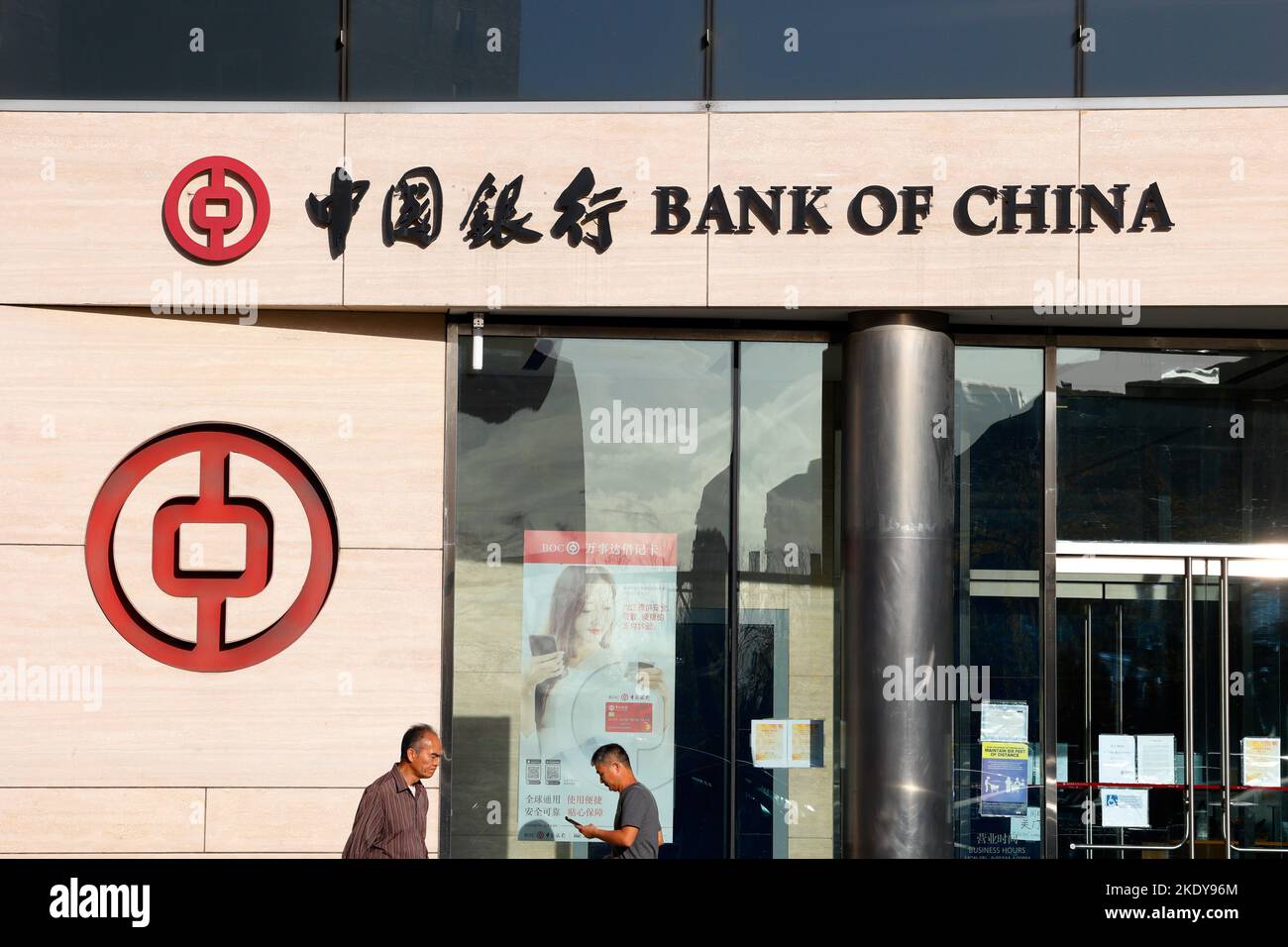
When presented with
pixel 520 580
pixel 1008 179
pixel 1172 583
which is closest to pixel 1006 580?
pixel 1172 583

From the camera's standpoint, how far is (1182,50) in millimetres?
9180

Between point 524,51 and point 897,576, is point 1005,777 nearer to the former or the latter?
point 897,576

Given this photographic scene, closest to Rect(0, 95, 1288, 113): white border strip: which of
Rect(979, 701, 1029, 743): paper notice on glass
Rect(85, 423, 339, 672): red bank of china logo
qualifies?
Rect(85, 423, 339, 672): red bank of china logo

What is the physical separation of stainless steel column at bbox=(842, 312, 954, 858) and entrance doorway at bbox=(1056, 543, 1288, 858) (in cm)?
108

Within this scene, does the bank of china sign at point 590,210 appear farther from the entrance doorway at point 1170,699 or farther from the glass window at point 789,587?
the entrance doorway at point 1170,699

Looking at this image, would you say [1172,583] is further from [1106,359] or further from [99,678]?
[99,678]

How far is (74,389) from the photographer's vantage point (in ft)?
A: 30.0

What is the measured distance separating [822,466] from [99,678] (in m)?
5.34

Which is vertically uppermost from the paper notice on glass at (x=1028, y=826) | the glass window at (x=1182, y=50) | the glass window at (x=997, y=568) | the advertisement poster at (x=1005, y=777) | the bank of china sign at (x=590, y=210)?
the glass window at (x=1182, y=50)

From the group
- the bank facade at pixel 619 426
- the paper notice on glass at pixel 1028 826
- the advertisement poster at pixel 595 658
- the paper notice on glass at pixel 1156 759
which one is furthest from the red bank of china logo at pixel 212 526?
the paper notice on glass at pixel 1156 759

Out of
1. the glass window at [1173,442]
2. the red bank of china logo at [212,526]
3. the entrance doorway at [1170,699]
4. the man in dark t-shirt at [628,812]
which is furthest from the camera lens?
the glass window at [1173,442]

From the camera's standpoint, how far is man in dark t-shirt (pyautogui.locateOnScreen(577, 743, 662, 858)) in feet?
23.5

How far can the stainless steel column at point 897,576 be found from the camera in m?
8.86

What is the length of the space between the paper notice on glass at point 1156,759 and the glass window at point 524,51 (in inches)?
226
